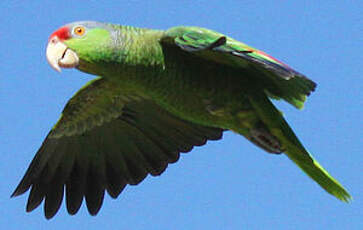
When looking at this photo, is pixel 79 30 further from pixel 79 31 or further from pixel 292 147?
pixel 292 147

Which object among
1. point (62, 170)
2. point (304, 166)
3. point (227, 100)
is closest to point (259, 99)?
point (227, 100)

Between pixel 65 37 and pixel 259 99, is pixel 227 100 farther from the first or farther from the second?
pixel 65 37

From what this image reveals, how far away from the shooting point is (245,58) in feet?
22.8

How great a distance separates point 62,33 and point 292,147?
91.8 inches

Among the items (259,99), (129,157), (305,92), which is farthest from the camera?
(129,157)

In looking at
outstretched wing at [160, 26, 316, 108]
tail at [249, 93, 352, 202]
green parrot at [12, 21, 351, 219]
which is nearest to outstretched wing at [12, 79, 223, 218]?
green parrot at [12, 21, 351, 219]

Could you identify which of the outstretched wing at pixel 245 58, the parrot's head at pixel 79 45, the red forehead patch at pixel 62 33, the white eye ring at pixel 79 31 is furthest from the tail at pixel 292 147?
the red forehead patch at pixel 62 33

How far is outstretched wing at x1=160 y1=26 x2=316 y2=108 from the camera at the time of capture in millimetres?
6863

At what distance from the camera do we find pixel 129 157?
938 centimetres

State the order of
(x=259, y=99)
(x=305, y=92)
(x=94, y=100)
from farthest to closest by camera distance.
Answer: (x=94, y=100), (x=259, y=99), (x=305, y=92)

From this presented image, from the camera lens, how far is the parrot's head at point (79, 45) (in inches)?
289

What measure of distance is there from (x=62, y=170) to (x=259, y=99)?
109 inches

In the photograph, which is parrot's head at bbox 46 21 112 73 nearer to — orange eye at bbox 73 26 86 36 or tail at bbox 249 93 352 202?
orange eye at bbox 73 26 86 36

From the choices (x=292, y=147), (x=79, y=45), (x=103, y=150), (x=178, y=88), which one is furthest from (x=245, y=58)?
(x=103, y=150)
